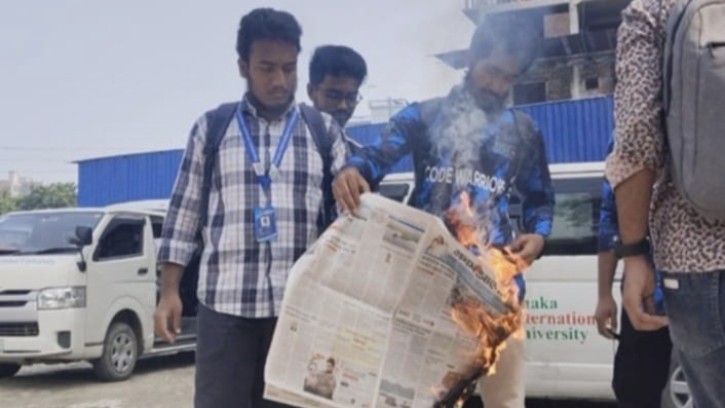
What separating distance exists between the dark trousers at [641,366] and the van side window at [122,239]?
628cm

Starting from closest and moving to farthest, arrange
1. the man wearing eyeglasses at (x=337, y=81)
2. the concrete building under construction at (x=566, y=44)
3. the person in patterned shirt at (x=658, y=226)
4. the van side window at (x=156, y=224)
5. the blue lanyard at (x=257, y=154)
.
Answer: the person in patterned shirt at (x=658, y=226) → the blue lanyard at (x=257, y=154) → the concrete building under construction at (x=566, y=44) → the man wearing eyeglasses at (x=337, y=81) → the van side window at (x=156, y=224)

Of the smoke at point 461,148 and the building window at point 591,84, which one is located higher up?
the building window at point 591,84

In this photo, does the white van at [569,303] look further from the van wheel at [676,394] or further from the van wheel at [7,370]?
the van wheel at [7,370]

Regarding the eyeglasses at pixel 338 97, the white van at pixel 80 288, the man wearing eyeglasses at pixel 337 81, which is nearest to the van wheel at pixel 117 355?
the white van at pixel 80 288

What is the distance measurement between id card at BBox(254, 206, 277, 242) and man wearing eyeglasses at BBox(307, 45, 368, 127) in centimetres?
120

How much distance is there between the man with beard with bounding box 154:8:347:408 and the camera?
8.54ft

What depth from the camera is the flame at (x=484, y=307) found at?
228 centimetres

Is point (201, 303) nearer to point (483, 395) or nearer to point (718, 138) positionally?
point (483, 395)

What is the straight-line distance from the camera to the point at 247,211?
2.63m

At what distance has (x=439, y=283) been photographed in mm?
2252

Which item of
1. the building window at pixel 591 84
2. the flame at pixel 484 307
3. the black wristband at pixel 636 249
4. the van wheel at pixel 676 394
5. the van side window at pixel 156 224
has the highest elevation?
the building window at pixel 591 84

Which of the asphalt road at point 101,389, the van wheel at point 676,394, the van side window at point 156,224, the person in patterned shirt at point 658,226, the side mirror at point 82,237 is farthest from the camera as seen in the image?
the van side window at point 156,224

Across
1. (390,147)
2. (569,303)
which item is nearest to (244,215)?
(390,147)

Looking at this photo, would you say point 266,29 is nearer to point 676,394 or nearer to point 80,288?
point 676,394
